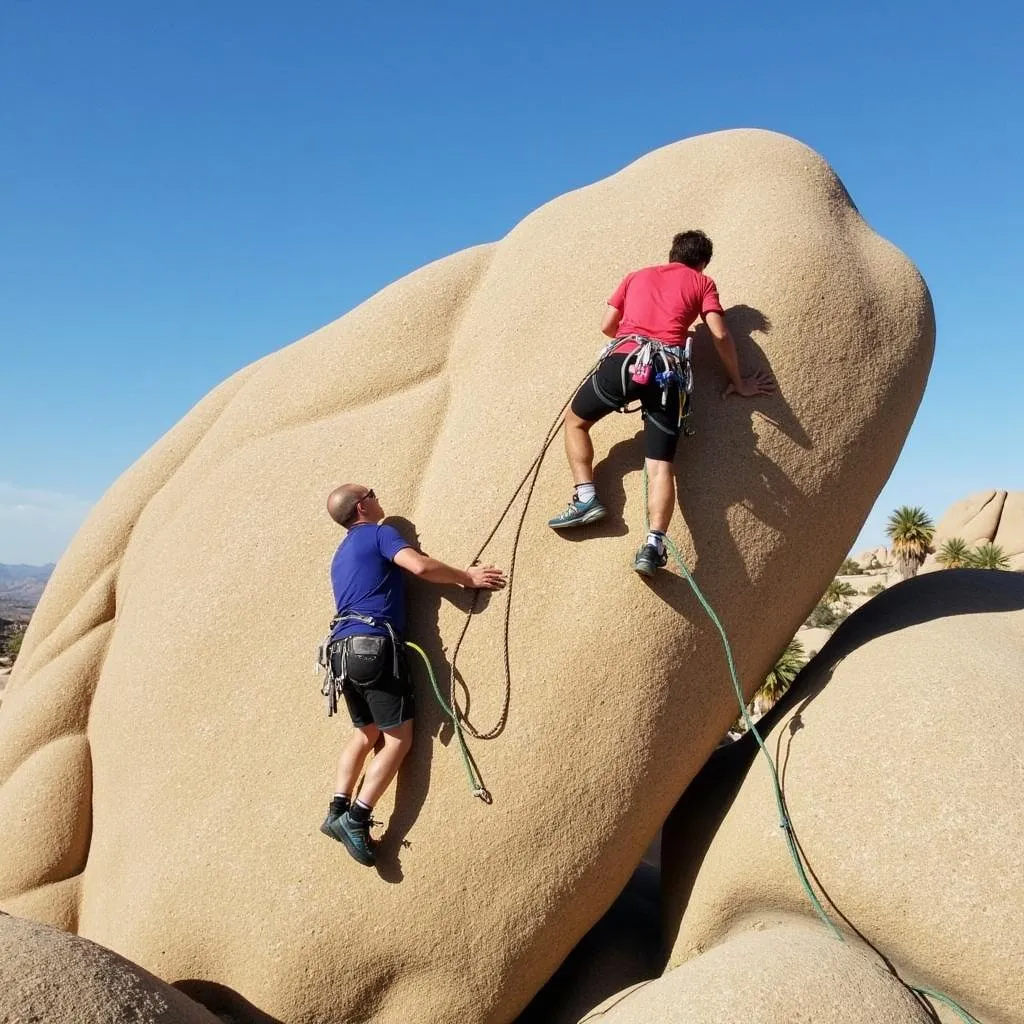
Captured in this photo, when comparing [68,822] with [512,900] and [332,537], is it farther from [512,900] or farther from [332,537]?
[512,900]

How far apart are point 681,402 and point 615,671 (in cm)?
120

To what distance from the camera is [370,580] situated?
3.61m

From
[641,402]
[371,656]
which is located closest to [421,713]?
[371,656]

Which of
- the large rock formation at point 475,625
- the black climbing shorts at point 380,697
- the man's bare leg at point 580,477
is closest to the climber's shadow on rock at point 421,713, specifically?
the large rock formation at point 475,625

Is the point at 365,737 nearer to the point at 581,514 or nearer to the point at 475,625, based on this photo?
the point at 475,625

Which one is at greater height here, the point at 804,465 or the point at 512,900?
the point at 804,465

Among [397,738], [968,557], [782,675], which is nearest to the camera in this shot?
[397,738]

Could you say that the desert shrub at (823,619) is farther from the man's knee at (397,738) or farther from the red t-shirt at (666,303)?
the man's knee at (397,738)

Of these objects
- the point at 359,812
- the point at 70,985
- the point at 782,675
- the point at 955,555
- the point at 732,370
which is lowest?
the point at 782,675

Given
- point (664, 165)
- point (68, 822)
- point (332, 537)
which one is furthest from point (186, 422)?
point (664, 165)

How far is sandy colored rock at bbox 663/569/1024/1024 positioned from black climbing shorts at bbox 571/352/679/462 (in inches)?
53.8

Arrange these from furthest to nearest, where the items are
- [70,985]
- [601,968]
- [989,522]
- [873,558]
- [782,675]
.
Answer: [873,558]
[989,522]
[782,675]
[601,968]
[70,985]

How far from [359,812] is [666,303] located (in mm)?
2593

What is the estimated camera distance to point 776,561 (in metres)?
3.77
